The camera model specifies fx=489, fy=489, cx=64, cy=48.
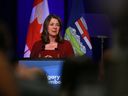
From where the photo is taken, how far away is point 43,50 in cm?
462

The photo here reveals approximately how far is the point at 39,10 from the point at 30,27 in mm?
287

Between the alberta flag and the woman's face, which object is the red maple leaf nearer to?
the alberta flag

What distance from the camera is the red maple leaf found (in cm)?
641

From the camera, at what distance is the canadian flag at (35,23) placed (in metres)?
6.39

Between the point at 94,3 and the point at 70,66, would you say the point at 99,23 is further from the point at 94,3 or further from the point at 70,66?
the point at 70,66

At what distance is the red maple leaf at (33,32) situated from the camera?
21.0 ft

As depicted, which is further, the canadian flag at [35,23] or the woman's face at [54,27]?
the canadian flag at [35,23]

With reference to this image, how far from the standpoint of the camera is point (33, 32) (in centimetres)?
645

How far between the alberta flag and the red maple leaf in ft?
1.22

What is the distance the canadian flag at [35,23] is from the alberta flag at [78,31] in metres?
0.35

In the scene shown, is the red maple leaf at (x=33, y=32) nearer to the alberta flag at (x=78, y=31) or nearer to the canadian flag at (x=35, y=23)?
the canadian flag at (x=35, y=23)

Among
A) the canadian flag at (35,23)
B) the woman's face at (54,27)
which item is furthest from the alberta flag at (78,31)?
the woman's face at (54,27)

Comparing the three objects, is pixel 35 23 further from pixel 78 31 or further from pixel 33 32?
pixel 78 31

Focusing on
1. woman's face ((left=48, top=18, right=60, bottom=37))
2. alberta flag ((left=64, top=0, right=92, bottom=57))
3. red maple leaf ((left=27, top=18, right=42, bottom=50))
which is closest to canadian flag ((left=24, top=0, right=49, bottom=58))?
red maple leaf ((left=27, top=18, right=42, bottom=50))
